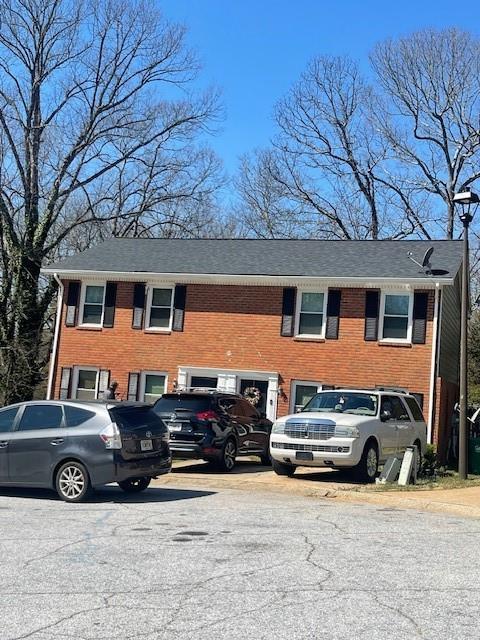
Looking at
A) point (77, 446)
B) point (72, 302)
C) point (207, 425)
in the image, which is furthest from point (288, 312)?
point (77, 446)

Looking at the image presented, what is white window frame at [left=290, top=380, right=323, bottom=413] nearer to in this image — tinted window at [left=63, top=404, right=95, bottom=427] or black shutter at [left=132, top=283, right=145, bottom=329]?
black shutter at [left=132, top=283, right=145, bottom=329]

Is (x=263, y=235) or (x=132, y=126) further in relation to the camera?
(x=263, y=235)

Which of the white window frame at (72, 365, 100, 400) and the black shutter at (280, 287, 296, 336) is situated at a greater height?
the black shutter at (280, 287, 296, 336)

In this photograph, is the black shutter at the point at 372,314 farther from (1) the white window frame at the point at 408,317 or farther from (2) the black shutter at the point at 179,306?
(2) the black shutter at the point at 179,306

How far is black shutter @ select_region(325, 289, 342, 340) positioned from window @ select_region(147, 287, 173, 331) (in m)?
5.23

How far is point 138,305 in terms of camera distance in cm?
2486

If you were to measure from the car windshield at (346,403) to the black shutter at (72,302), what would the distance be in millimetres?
11622

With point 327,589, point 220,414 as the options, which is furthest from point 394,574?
point 220,414

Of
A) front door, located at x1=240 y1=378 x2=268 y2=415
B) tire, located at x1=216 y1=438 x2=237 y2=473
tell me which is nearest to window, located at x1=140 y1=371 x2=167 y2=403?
front door, located at x1=240 y1=378 x2=268 y2=415

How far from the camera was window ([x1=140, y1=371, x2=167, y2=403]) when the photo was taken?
80.5 feet

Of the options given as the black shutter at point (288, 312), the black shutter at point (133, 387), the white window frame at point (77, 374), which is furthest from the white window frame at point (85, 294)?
the black shutter at point (288, 312)

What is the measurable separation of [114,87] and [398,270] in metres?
18.4

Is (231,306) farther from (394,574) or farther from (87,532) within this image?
(394,574)

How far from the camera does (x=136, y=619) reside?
555cm
